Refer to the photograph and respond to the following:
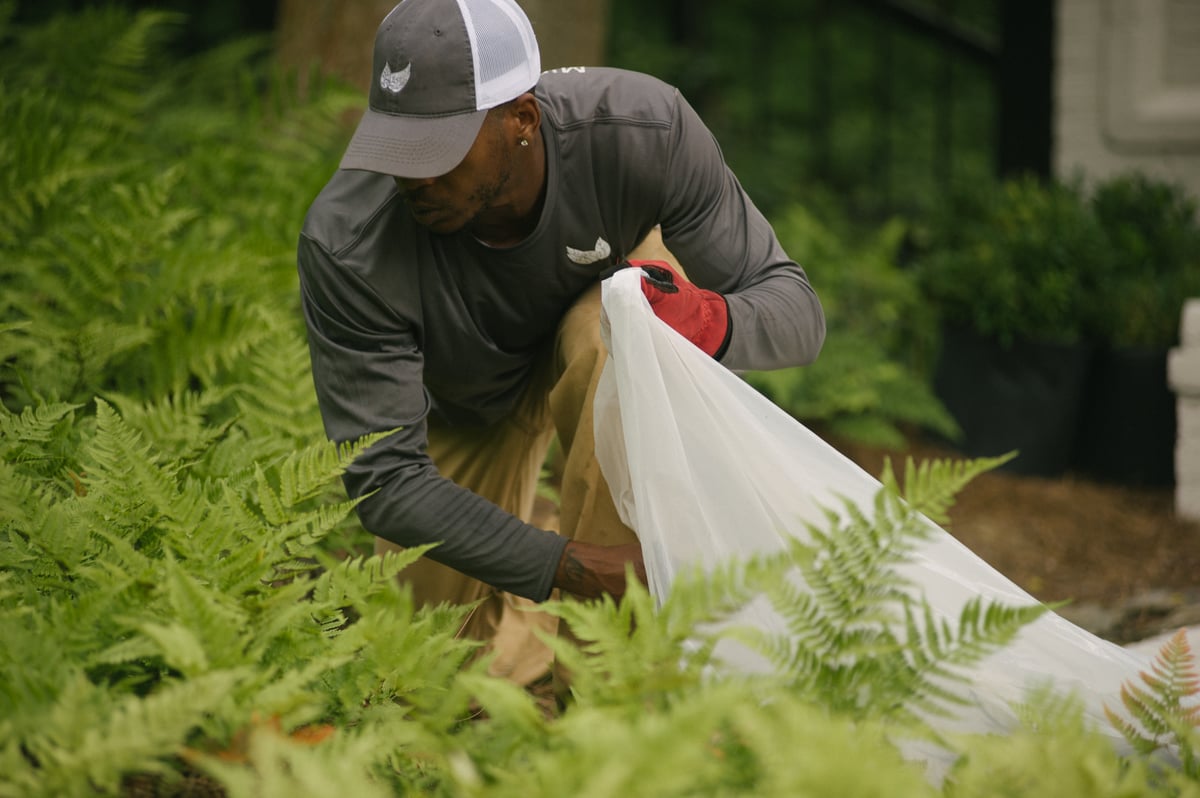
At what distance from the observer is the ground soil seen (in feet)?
13.0

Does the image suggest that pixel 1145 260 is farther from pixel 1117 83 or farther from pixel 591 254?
pixel 591 254

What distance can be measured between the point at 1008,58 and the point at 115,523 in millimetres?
5891

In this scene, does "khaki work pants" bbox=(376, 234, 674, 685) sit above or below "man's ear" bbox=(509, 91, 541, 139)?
below

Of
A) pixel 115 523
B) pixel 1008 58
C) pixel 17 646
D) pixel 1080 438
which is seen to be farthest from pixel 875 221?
pixel 17 646

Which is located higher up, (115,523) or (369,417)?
(369,417)

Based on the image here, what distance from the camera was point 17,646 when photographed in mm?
1894

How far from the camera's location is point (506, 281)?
2.84 m

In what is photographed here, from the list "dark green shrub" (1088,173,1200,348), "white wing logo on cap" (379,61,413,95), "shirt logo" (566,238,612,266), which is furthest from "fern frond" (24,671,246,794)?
"dark green shrub" (1088,173,1200,348)

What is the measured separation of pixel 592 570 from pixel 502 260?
Answer: 2.47ft

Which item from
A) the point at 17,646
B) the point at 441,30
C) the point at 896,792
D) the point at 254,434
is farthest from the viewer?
the point at 254,434

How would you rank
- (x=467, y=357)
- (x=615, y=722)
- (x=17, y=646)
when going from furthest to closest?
(x=467, y=357) < (x=17, y=646) < (x=615, y=722)

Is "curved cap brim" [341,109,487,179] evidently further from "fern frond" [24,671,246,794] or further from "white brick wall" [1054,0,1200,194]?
"white brick wall" [1054,0,1200,194]

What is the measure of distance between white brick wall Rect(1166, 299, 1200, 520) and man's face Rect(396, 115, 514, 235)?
10.8 ft

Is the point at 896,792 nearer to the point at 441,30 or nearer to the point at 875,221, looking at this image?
the point at 441,30
